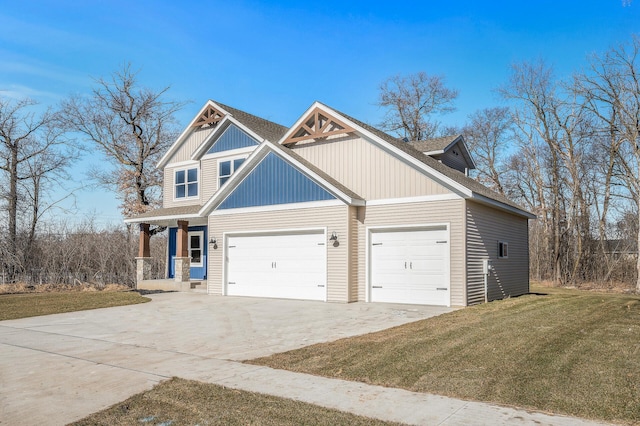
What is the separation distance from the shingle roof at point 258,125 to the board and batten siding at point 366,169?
349 cm

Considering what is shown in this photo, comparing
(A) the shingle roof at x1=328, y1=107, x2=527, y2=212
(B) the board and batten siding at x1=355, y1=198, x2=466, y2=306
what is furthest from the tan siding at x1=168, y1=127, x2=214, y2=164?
Result: (B) the board and batten siding at x1=355, y1=198, x2=466, y2=306

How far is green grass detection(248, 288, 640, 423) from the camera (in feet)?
17.0

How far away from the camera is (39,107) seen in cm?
2884

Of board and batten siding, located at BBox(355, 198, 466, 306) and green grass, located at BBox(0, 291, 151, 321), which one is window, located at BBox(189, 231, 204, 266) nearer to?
green grass, located at BBox(0, 291, 151, 321)

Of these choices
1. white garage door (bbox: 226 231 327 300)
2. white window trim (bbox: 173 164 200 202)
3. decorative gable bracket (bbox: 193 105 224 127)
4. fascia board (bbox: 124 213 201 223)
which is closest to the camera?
white garage door (bbox: 226 231 327 300)

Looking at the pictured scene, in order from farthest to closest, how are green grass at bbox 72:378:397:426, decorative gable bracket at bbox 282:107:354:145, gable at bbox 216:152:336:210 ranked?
decorative gable bracket at bbox 282:107:354:145 < gable at bbox 216:152:336:210 < green grass at bbox 72:378:397:426

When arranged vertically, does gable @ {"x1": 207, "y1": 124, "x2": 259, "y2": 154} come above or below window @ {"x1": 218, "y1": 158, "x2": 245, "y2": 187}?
above

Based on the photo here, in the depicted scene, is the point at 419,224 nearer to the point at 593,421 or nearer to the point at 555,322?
the point at 555,322

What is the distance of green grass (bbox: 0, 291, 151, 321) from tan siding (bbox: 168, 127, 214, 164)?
774 cm

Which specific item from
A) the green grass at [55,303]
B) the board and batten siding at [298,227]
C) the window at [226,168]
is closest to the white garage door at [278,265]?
the board and batten siding at [298,227]

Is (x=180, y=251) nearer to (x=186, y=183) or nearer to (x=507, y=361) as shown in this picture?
(x=186, y=183)

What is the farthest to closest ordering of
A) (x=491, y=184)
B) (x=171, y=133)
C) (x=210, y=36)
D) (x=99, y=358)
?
(x=491, y=184) < (x=171, y=133) < (x=210, y=36) < (x=99, y=358)

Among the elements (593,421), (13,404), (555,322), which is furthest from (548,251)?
(13,404)

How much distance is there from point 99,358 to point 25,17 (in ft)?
33.2
